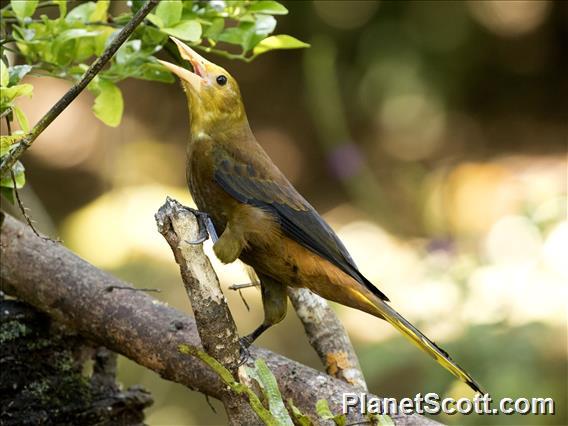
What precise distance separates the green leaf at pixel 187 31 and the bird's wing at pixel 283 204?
0.33 m

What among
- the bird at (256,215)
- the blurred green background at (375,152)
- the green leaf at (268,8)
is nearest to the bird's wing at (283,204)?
the bird at (256,215)

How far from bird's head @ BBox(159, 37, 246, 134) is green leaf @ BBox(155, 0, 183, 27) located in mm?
249

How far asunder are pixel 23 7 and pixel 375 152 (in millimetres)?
4394

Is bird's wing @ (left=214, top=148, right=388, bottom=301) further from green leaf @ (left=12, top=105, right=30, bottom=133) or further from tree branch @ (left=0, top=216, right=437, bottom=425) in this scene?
green leaf @ (left=12, top=105, right=30, bottom=133)

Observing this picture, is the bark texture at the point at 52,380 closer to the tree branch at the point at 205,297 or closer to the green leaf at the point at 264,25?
the tree branch at the point at 205,297

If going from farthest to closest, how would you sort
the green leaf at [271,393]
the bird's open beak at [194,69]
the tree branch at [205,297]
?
the bird's open beak at [194,69], the tree branch at [205,297], the green leaf at [271,393]

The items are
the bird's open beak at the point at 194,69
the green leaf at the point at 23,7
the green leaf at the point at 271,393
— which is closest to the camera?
the green leaf at the point at 271,393

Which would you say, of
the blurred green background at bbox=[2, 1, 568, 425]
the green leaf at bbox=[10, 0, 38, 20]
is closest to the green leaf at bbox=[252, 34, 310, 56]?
the green leaf at bbox=[10, 0, 38, 20]

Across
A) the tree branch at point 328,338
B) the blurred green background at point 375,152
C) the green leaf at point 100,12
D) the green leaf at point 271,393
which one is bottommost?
the green leaf at point 271,393

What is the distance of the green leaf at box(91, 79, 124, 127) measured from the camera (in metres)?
2.14

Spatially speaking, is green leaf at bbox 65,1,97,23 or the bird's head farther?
the bird's head

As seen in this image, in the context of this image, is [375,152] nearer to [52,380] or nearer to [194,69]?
[194,69]

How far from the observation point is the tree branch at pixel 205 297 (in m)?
1.77

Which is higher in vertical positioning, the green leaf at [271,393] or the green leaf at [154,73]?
the green leaf at [154,73]
